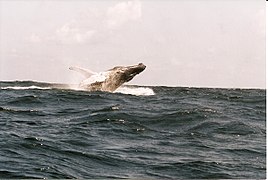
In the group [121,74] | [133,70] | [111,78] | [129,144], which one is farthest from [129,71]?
[129,144]

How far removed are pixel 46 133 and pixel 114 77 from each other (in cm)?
2183

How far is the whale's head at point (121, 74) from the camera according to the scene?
3644 centimetres

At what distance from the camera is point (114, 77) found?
1443 inches

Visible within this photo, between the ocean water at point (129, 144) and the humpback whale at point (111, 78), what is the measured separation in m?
14.5

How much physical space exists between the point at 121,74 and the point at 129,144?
2291 centimetres

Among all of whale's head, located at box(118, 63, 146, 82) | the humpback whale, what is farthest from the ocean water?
whale's head, located at box(118, 63, 146, 82)

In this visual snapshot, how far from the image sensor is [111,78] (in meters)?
36.7

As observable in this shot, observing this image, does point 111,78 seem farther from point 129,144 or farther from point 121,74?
point 129,144

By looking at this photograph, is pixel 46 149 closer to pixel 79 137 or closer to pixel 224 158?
pixel 79 137

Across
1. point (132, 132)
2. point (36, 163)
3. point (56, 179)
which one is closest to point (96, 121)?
point (132, 132)

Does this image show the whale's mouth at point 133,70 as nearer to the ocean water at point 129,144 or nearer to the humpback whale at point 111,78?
the humpback whale at point 111,78

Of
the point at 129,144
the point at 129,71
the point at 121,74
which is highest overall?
the point at 129,71

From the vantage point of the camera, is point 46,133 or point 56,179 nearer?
point 56,179

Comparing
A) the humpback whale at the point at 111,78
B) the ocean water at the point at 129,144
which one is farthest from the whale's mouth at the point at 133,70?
the ocean water at the point at 129,144
